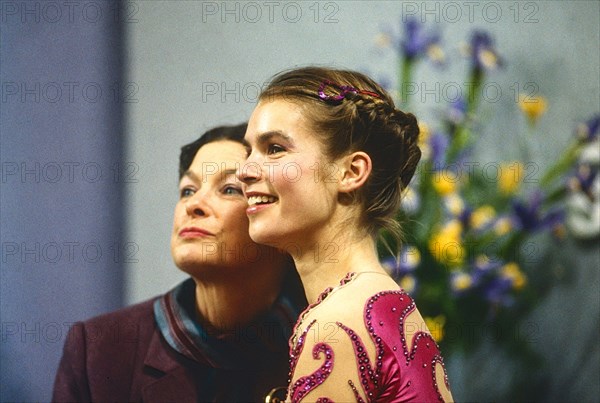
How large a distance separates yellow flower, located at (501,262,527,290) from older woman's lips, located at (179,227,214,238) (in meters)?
0.56

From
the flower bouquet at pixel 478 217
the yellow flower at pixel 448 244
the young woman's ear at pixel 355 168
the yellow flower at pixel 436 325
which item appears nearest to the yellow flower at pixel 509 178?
the flower bouquet at pixel 478 217

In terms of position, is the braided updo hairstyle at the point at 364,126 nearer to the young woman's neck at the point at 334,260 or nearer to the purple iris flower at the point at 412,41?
the young woman's neck at the point at 334,260

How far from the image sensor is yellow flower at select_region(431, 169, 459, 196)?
140 cm

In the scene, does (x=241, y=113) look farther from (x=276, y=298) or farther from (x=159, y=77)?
(x=276, y=298)

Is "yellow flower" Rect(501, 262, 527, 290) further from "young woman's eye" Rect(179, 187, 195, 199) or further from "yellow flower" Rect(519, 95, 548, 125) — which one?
"young woman's eye" Rect(179, 187, 195, 199)

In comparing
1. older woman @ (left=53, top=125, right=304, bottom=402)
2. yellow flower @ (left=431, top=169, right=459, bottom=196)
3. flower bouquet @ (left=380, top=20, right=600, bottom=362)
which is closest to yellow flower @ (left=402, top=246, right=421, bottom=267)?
flower bouquet @ (left=380, top=20, right=600, bottom=362)

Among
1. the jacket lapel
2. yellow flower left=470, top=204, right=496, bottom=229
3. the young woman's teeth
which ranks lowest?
the jacket lapel

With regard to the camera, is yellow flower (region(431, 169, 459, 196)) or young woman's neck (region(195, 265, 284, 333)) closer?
young woman's neck (region(195, 265, 284, 333))

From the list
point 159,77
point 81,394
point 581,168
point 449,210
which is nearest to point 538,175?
point 581,168

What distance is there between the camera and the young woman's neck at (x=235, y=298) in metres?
1.24

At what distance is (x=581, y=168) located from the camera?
1467 millimetres

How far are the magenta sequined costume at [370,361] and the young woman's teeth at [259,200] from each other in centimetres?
17

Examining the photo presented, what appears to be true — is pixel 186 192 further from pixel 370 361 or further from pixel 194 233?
pixel 370 361

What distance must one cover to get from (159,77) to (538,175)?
27.7 inches
